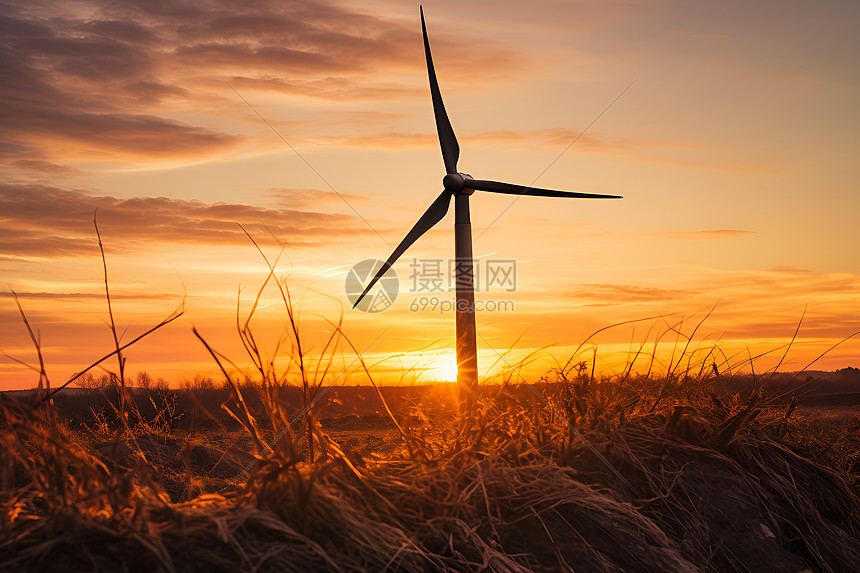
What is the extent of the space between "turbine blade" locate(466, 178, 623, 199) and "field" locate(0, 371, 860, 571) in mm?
10837

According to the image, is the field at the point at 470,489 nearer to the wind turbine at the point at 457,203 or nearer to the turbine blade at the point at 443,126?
the wind turbine at the point at 457,203

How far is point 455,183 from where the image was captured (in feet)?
56.1

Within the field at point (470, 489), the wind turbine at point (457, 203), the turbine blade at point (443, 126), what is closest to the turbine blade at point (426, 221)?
the wind turbine at point (457, 203)

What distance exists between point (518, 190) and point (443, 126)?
2.69 metres

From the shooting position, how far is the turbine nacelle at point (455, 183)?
17109 millimetres

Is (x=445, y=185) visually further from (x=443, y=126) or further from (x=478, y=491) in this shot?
(x=478, y=491)

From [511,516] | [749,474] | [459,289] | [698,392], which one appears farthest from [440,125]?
[511,516]

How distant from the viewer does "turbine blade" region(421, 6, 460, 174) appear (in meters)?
17.8

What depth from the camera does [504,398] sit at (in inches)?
255

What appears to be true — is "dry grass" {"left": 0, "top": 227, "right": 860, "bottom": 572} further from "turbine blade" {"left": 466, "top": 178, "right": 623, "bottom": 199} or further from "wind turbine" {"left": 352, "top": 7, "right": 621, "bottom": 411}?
"turbine blade" {"left": 466, "top": 178, "right": 623, "bottom": 199}

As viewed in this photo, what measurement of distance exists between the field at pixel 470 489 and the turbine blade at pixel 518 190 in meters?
10.8

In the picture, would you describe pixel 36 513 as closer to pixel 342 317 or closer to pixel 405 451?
pixel 342 317

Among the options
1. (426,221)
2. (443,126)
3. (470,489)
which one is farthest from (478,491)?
(443,126)

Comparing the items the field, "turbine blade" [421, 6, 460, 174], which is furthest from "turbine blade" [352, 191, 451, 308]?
the field
